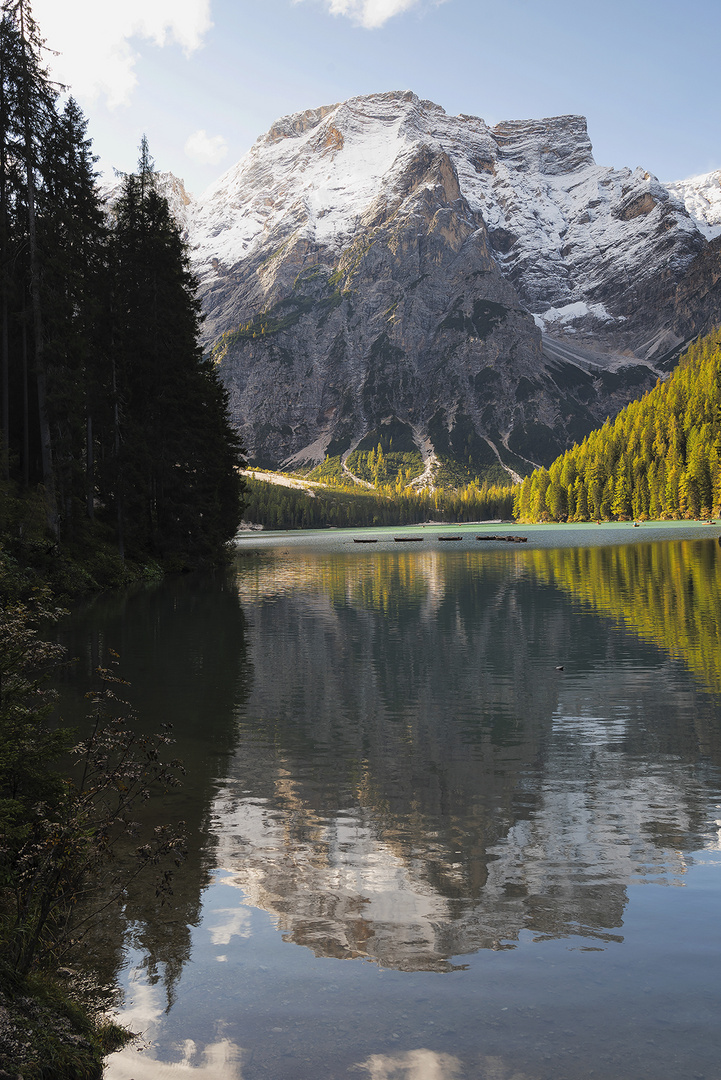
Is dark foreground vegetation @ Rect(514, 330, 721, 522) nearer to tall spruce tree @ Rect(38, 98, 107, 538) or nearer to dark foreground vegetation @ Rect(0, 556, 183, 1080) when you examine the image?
tall spruce tree @ Rect(38, 98, 107, 538)

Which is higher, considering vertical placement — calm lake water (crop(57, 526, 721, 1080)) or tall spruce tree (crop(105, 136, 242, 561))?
tall spruce tree (crop(105, 136, 242, 561))

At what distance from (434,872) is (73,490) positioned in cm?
4068

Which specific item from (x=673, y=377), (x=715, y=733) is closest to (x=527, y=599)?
(x=715, y=733)

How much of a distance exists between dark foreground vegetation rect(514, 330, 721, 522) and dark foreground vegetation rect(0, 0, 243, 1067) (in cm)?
10600

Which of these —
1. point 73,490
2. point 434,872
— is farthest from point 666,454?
point 434,872

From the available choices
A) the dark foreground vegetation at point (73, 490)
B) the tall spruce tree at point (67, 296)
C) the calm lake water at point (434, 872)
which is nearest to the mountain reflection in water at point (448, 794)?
the calm lake water at point (434, 872)

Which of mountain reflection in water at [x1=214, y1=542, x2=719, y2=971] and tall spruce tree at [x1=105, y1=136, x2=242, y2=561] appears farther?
tall spruce tree at [x1=105, y1=136, x2=242, y2=561]

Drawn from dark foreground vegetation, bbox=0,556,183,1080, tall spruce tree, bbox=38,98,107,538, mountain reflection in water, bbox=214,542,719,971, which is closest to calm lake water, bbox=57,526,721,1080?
mountain reflection in water, bbox=214,542,719,971

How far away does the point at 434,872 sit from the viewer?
31.3 feet

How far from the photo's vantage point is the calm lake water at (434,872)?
6.18 meters

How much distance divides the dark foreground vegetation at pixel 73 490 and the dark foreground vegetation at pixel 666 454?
105995 mm

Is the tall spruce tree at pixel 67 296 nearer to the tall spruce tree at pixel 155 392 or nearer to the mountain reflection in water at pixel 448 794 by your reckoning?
the tall spruce tree at pixel 155 392

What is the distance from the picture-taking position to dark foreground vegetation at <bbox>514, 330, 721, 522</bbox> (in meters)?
150

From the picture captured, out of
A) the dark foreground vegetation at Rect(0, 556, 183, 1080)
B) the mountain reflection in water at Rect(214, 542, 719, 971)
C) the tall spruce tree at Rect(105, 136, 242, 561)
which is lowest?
the mountain reflection in water at Rect(214, 542, 719, 971)
